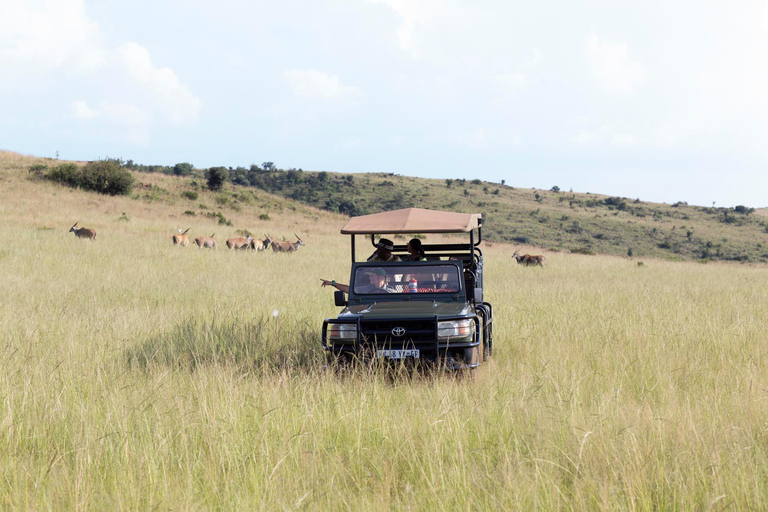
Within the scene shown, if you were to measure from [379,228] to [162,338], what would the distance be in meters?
2.98

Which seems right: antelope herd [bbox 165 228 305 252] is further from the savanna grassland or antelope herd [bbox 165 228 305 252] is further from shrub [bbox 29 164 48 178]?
shrub [bbox 29 164 48 178]

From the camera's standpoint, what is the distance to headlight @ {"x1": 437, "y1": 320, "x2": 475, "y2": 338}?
18.7 feet

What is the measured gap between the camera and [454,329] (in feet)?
18.7

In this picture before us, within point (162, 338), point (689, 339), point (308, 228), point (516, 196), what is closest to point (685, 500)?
point (689, 339)

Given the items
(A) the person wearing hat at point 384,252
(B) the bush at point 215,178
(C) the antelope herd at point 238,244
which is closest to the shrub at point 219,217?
(B) the bush at point 215,178

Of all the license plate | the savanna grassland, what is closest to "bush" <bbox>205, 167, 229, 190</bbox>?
the savanna grassland

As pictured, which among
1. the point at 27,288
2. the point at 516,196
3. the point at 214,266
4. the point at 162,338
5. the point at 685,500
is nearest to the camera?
the point at 685,500

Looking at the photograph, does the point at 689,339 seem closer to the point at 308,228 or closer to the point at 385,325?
the point at 385,325

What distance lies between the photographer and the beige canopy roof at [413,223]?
22.7ft

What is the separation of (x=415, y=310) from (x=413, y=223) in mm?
1407

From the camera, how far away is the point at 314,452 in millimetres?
3824

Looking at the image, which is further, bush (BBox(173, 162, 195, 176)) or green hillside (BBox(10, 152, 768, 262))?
bush (BBox(173, 162, 195, 176))

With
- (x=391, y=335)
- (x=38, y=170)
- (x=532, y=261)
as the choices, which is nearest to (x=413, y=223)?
(x=391, y=335)

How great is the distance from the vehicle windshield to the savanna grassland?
3.45 ft
